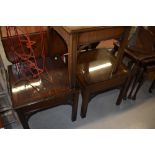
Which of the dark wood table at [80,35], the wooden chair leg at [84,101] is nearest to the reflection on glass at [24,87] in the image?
the dark wood table at [80,35]

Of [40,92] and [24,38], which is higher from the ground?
[24,38]

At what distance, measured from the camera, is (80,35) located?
2.94 ft

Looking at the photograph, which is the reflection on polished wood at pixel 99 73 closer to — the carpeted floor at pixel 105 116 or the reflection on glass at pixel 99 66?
the reflection on glass at pixel 99 66

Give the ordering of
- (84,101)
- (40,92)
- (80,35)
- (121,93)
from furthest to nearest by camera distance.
Answer: (121,93)
(84,101)
(40,92)
(80,35)

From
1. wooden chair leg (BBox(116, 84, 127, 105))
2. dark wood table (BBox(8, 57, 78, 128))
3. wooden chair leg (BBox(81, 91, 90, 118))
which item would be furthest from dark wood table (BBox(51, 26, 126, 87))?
wooden chair leg (BBox(116, 84, 127, 105))

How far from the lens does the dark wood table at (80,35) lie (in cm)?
84

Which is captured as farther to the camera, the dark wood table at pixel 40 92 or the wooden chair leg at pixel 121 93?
the wooden chair leg at pixel 121 93

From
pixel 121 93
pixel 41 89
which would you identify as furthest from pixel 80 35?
pixel 121 93

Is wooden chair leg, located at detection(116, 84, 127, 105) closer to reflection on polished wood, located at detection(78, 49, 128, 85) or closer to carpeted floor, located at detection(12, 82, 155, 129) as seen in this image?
carpeted floor, located at detection(12, 82, 155, 129)

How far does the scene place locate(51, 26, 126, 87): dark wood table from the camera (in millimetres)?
839

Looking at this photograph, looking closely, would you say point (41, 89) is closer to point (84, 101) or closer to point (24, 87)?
point (24, 87)
